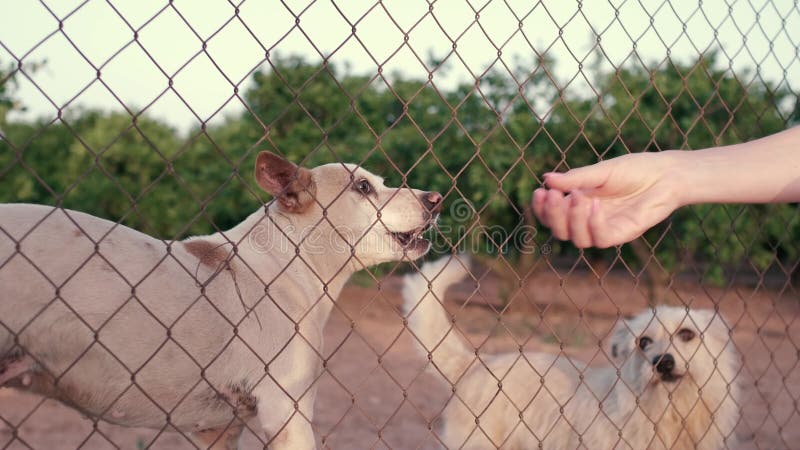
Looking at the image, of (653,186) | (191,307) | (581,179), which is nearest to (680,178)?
(653,186)

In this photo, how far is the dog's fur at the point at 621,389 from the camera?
3.64 meters

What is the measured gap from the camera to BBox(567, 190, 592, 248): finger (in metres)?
1.56

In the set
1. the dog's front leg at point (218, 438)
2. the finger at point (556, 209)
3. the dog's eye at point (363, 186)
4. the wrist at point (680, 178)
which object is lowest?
the dog's front leg at point (218, 438)

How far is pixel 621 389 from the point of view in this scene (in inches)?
147

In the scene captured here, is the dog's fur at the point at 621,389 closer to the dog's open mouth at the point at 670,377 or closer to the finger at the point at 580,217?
the dog's open mouth at the point at 670,377

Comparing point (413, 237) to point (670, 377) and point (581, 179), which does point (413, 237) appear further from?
point (581, 179)

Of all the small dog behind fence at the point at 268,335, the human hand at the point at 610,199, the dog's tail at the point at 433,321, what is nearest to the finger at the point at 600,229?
the human hand at the point at 610,199

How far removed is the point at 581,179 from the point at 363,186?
180cm

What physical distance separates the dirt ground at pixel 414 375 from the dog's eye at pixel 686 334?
22cm

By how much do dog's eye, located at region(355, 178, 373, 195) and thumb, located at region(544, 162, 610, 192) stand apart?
5.66 ft

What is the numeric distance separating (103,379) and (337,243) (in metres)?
1.15

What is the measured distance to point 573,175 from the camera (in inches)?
65.4

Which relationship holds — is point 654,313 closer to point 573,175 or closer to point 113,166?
point 573,175

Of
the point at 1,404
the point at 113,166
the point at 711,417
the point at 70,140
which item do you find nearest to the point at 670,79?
the point at 711,417
